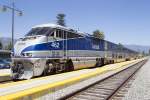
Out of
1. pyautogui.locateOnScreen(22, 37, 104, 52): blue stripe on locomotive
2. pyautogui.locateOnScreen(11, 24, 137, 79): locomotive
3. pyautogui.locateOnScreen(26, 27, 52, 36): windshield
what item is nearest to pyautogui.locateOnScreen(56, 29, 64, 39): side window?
pyautogui.locateOnScreen(11, 24, 137, 79): locomotive

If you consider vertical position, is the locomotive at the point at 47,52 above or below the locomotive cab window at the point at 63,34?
below

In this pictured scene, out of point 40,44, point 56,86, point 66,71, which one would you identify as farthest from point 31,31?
point 56,86

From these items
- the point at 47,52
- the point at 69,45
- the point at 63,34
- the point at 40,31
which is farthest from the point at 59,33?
the point at 47,52

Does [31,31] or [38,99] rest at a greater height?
[31,31]

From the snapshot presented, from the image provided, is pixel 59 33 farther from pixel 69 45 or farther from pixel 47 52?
pixel 47 52

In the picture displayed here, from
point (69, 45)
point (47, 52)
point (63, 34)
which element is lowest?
point (47, 52)

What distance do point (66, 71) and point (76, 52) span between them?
2.37 meters

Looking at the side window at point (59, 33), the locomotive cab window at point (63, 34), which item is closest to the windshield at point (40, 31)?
the locomotive cab window at point (63, 34)

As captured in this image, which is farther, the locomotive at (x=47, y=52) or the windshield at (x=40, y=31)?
the windshield at (x=40, y=31)

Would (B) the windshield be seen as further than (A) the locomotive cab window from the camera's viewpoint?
No

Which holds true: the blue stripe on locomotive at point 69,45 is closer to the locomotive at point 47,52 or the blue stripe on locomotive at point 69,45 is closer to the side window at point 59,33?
the locomotive at point 47,52

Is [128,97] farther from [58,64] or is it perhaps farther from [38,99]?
[58,64]

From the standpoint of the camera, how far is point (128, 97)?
477 inches

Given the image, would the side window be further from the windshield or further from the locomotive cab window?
the windshield
